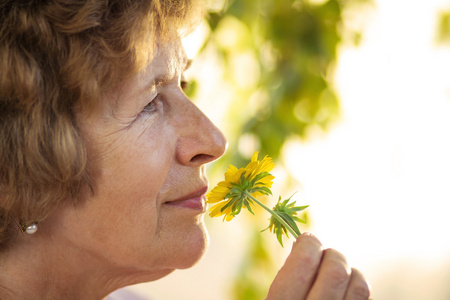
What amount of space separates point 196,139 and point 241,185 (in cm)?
16

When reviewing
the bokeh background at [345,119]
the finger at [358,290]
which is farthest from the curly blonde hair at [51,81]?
the finger at [358,290]

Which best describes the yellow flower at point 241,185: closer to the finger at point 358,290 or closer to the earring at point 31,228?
the finger at point 358,290

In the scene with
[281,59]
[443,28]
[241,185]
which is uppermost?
[443,28]

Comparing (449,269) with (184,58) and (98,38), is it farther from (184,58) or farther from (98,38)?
(98,38)

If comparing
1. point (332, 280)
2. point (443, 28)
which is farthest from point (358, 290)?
point (443, 28)

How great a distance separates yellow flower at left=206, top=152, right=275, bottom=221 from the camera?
0.78 metres

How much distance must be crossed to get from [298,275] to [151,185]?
0.92 feet

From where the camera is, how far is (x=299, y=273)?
0.77 m

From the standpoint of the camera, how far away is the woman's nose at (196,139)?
0.90 metres

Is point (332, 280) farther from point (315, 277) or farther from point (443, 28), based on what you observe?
point (443, 28)

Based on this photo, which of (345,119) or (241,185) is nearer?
(241,185)

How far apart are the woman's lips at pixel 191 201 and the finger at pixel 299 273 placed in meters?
0.21

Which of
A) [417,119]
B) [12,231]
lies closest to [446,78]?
[417,119]

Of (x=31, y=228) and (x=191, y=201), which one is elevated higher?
(x=191, y=201)
